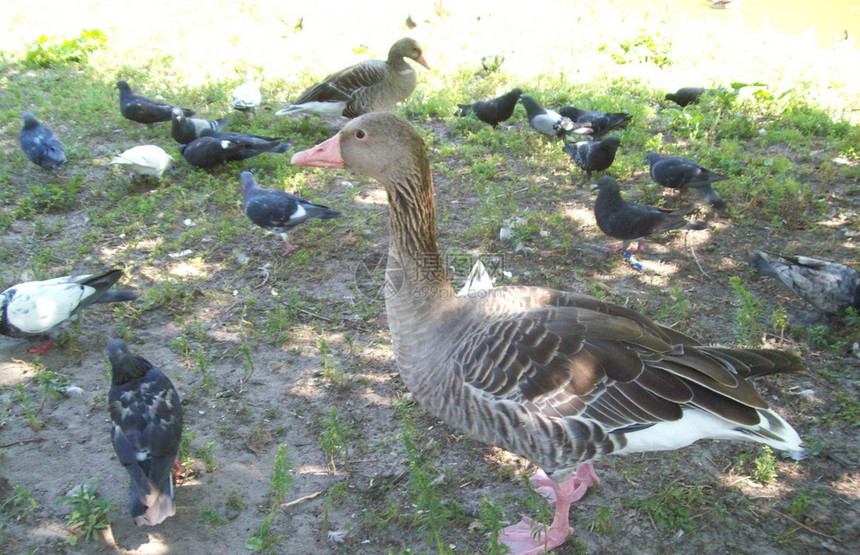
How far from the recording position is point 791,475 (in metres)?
3.20

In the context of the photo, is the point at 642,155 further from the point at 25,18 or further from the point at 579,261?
the point at 25,18

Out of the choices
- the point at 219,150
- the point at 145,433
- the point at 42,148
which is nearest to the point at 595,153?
the point at 219,150

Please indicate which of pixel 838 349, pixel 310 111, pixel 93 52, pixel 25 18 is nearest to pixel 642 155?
pixel 838 349

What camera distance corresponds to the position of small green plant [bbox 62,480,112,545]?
299 centimetres

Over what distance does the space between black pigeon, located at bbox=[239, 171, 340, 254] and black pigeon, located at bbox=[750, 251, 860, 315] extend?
3651mm

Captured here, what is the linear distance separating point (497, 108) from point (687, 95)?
243cm

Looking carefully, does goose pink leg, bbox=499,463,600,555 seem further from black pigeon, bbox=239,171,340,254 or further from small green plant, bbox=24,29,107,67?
small green plant, bbox=24,29,107,67

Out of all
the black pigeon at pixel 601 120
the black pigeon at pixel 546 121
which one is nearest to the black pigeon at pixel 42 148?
the black pigeon at pixel 546 121

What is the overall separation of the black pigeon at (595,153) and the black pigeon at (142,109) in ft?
15.5

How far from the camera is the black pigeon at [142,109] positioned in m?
7.10

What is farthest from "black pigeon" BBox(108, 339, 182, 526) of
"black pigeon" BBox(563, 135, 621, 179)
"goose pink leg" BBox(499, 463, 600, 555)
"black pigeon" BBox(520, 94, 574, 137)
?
"black pigeon" BBox(520, 94, 574, 137)

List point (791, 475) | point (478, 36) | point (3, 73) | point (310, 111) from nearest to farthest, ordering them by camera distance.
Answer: point (791, 475)
point (310, 111)
point (3, 73)
point (478, 36)

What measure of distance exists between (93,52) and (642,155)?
28.9ft

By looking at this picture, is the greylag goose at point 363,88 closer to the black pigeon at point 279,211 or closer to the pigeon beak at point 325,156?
the black pigeon at point 279,211
